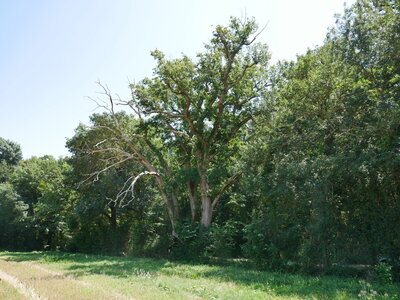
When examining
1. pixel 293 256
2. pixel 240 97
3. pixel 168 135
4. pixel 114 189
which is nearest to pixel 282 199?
pixel 293 256

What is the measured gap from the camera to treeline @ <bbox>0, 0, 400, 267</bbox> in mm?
13297

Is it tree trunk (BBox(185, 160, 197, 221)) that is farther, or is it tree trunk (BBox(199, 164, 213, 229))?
tree trunk (BBox(185, 160, 197, 221))

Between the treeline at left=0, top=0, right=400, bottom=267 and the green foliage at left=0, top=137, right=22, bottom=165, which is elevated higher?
the green foliage at left=0, top=137, right=22, bottom=165

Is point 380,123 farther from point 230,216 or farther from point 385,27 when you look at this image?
point 230,216

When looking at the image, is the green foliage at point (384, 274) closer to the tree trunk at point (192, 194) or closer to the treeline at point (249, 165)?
the treeline at point (249, 165)

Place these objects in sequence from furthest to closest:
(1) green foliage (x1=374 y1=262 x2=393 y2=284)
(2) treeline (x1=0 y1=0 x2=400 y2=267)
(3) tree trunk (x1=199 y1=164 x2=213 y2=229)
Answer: (3) tree trunk (x1=199 y1=164 x2=213 y2=229)
(2) treeline (x1=0 y1=0 x2=400 y2=267)
(1) green foliage (x1=374 y1=262 x2=393 y2=284)

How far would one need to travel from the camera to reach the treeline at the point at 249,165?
13297 millimetres

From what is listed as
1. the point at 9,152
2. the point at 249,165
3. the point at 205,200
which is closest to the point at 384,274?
the point at 249,165

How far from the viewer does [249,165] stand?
18672mm

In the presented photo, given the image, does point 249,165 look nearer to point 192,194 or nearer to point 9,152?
A: point 192,194

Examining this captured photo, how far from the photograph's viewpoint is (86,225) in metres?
33.4

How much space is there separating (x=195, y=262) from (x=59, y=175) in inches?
716

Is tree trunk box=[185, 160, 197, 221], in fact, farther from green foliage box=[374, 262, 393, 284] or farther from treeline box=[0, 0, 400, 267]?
green foliage box=[374, 262, 393, 284]

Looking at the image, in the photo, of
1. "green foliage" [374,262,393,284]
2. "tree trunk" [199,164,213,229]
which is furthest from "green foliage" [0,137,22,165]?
"green foliage" [374,262,393,284]
